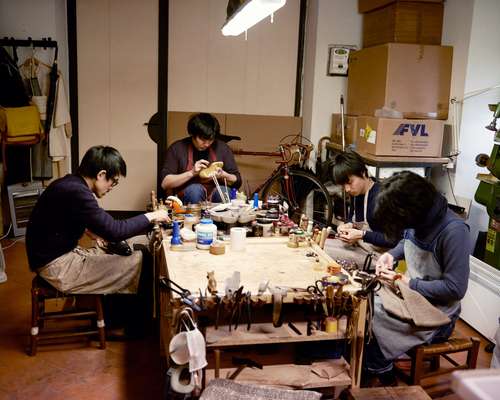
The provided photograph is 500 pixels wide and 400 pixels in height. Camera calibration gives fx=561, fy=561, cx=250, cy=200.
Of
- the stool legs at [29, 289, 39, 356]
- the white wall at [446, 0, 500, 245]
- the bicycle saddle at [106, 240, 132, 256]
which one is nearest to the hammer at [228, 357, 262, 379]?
the bicycle saddle at [106, 240, 132, 256]

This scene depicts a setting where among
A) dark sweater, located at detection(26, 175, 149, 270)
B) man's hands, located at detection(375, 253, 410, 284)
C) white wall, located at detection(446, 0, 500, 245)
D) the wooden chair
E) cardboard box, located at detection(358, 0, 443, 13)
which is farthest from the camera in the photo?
the wooden chair

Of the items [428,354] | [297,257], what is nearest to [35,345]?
[297,257]

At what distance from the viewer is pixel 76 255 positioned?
3.03m

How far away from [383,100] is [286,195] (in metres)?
1.34

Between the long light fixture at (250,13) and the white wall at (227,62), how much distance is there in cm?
208

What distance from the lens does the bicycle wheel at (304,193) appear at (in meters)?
5.23

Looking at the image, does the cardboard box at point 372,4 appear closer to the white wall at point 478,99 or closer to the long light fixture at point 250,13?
the white wall at point 478,99

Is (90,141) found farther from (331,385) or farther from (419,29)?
(331,385)

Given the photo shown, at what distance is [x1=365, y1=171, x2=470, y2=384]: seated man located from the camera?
240 centimetres

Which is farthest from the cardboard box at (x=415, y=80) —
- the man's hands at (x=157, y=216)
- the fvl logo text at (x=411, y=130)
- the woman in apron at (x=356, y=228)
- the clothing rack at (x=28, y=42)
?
the clothing rack at (x=28, y=42)

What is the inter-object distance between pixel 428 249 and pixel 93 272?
1.73 meters

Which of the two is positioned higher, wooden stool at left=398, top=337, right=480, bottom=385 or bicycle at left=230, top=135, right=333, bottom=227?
bicycle at left=230, top=135, right=333, bottom=227

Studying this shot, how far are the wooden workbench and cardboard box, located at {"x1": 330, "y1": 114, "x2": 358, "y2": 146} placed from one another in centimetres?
224

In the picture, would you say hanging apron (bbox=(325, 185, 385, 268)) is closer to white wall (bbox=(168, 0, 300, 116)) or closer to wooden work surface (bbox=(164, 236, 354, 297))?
wooden work surface (bbox=(164, 236, 354, 297))
